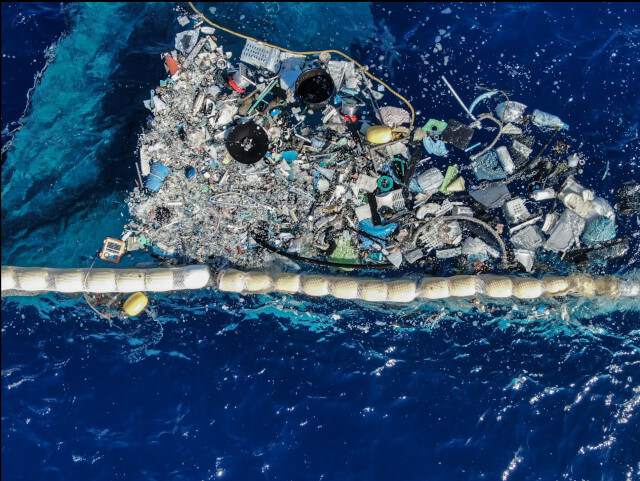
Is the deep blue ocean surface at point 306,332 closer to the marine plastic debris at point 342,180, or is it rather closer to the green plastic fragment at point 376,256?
the marine plastic debris at point 342,180

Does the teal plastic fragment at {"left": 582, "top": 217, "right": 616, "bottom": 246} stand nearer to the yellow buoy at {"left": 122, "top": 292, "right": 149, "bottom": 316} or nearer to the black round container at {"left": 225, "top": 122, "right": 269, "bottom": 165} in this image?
the black round container at {"left": 225, "top": 122, "right": 269, "bottom": 165}

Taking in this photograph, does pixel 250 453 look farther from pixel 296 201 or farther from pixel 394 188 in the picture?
pixel 394 188

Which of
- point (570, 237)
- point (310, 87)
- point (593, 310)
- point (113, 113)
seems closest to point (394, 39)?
point (310, 87)

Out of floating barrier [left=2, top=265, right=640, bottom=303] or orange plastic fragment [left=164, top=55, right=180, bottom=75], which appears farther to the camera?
orange plastic fragment [left=164, top=55, right=180, bottom=75]

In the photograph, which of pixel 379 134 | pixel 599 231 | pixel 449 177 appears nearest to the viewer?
pixel 379 134

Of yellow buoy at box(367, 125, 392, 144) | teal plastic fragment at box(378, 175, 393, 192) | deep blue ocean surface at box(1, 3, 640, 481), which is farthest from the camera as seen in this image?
teal plastic fragment at box(378, 175, 393, 192)

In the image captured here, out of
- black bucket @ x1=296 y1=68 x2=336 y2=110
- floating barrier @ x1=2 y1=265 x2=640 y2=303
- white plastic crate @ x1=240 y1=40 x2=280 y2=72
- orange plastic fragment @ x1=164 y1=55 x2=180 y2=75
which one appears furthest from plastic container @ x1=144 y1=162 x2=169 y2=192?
black bucket @ x1=296 y1=68 x2=336 y2=110

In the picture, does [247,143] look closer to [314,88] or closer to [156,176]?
[314,88]

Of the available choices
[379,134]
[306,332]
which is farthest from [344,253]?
[379,134]
